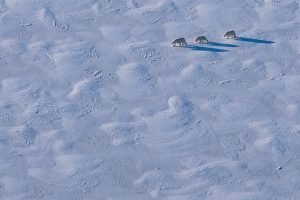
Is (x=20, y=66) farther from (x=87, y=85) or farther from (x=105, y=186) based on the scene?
(x=105, y=186)

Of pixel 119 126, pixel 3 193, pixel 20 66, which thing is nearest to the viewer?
pixel 3 193

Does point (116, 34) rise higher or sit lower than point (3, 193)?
higher

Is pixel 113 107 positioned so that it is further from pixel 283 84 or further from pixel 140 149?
pixel 283 84

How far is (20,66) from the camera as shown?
4.86 m

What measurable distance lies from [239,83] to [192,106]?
1.42 feet

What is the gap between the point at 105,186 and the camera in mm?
4266

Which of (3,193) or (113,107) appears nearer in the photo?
(3,193)

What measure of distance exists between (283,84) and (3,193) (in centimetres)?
226

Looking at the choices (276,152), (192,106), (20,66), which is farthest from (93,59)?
(276,152)

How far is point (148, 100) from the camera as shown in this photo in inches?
184

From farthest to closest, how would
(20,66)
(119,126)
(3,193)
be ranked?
1. (20,66)
2. (119,126)
3. (3,193)

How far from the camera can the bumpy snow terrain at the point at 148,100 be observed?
4.29 m

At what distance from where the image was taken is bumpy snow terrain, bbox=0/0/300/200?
14.1 ft

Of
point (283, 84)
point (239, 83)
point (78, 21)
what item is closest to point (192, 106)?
point (239, 83)
